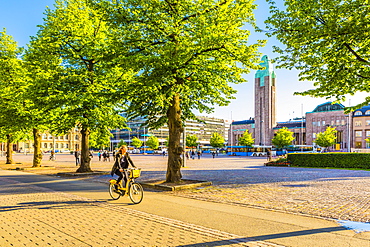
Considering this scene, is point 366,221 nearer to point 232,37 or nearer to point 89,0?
point 232,37

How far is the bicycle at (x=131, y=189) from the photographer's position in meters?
10.4

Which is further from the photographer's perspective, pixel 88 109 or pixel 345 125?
pixel 345 125

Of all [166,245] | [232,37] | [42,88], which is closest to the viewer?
[166,245]

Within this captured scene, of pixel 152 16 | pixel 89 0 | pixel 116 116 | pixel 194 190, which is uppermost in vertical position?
pixel 89 0

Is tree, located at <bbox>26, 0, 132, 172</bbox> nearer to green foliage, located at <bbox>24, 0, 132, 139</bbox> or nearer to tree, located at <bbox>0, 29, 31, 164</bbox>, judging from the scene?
green foliage, located at <bbox>24, 0, 132, 139</bbox>

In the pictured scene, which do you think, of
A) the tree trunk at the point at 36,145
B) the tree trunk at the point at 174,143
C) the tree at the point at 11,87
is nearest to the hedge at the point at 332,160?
the tree trunk at the point at 174,143

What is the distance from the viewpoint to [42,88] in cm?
1958

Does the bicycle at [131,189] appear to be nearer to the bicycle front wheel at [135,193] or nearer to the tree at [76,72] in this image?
the bicycle front wheel at [135,193]

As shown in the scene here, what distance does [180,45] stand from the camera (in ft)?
42.8

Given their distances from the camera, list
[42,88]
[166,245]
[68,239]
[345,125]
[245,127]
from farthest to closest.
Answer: [245,127], [345,125], [42,88], [68,239], [166,245]

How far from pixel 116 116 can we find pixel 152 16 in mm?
10134

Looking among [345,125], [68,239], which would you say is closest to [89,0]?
[68,239]

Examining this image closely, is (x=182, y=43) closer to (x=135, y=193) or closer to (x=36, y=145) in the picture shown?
(x=135, y=193)

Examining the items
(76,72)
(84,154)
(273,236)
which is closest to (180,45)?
(273,236)
